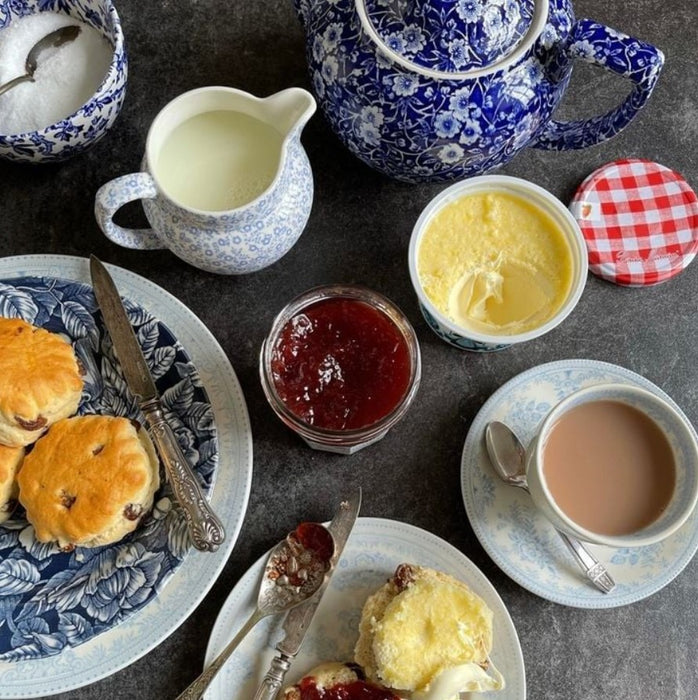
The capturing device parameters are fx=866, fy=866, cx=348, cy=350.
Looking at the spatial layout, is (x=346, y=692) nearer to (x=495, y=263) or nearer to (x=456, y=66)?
(x=495, y=263)

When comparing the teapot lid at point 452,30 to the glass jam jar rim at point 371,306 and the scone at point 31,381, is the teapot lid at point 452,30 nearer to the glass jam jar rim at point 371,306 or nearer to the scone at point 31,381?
the glass jam jar rim at point 371,306

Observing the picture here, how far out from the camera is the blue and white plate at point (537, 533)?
4.76 feet

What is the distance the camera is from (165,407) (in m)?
1.47

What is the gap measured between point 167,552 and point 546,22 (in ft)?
3.29

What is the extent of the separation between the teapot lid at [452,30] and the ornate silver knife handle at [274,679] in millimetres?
935

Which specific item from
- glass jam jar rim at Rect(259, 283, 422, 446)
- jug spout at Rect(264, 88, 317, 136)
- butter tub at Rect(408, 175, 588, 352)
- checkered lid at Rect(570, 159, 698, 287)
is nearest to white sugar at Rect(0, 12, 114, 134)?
jug spout at Rect(264, 88, 317, 136)

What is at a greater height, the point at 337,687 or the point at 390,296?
the point at 390,296

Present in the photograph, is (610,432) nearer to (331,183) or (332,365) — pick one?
(332,365)

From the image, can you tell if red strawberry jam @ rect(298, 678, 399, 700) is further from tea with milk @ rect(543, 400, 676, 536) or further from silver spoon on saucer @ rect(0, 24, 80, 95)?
silver spoon on saucer @ rect(0, 24, 80, 95)

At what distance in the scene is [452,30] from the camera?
121 centimetres

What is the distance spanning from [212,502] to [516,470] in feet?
1.68

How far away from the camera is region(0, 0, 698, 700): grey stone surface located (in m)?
1.49

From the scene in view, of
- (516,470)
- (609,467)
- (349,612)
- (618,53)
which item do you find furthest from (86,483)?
(618,53)

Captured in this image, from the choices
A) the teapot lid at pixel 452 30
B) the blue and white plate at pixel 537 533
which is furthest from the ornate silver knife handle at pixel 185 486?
the teapot lid at pixel 452 30
